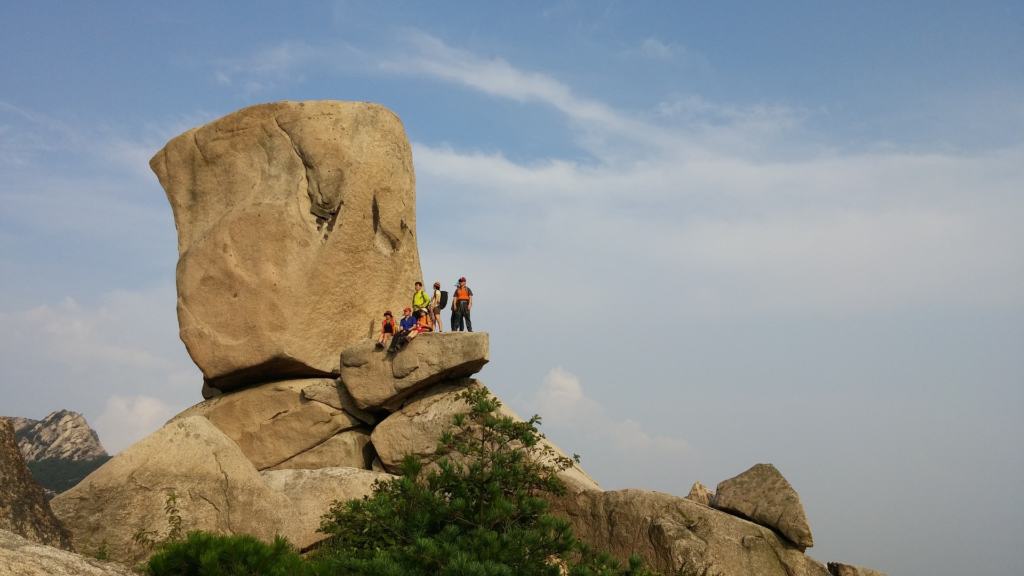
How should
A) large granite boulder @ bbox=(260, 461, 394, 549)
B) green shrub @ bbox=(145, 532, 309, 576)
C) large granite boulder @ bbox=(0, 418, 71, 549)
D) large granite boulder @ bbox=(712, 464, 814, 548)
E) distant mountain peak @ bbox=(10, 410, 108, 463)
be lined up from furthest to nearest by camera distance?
distant mountain peak @ bbox=(10, 410, 108, 463) < large granite boulder @ bbox=(712, 464, 814, 548) < large granite boulder @ bbox=(260, 461, 394, 549) < large granite boulder @ bbox=(0, 418, 71, 549) < green shrub @ bbox=(145, 532, 309, 576)

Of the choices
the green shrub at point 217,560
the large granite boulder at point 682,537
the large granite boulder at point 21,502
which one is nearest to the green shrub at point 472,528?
the green shrub at point 217,560

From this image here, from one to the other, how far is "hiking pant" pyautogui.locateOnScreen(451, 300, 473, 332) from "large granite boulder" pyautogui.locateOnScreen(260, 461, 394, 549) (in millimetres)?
4375

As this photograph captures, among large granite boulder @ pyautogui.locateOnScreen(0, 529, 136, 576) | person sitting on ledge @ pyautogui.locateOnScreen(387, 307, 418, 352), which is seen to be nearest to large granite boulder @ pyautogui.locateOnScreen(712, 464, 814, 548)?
person sitting on ledge @ pyautogui.locateOnScreen(387, 307, 418, 352)

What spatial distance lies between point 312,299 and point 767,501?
9185 millimetres

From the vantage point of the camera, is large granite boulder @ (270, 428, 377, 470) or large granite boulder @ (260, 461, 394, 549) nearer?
large granite boulder @ (260, 461, 394, 549)

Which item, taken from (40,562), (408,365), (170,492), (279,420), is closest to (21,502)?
(40,562)

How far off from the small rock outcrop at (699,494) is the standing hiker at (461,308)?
5.53 metres

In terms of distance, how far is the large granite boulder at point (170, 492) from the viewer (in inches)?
522

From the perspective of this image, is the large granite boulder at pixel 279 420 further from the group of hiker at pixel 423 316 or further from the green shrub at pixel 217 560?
the green shrub at pixel 217 560

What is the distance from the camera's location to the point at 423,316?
1886 centimetres

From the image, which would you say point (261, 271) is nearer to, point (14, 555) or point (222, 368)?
point (222, 368)

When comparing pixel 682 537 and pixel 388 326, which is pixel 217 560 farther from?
pixel 388 326

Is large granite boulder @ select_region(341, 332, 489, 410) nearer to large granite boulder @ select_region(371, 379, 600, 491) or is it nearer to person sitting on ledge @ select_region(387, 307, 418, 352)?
person sitting on ledge @ select_region(387, 307, 418, 352)

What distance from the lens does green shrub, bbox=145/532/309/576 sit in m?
9.09
